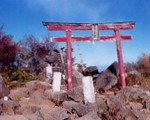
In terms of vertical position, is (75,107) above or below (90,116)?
above

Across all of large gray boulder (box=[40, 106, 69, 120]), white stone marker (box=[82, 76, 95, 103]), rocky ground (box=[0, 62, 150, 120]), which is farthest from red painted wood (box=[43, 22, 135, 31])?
large gray boulder (box=[40, 106, 69, 120])

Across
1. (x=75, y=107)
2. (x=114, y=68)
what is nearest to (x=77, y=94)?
(x=75, y=107)

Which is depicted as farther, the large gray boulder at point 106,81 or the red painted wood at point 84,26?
the red painted wood at point 84,26

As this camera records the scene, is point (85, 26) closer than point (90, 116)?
No

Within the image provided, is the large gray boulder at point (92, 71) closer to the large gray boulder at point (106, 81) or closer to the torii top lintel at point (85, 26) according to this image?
the large gray boulder at point (106, 81)

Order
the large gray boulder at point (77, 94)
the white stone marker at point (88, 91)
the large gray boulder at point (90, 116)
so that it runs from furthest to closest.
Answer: the large gray boulder at point (77, 94) → the white stone marker at point (88, 91) → the large gray boulder at point (90, 116)

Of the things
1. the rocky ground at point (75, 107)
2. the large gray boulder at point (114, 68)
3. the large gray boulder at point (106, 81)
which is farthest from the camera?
the large gray boulder at point (114, 68)

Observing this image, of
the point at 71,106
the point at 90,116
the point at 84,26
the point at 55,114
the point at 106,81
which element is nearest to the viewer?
the point at 90,116

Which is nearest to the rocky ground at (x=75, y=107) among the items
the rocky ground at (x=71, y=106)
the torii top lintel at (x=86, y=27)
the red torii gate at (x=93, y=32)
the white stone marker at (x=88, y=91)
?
the rocky ground at (x=71, y=106)

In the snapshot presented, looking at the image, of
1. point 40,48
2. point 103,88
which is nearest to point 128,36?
point 103,88

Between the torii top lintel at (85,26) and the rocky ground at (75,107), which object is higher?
the torii top lintel at (85,26)

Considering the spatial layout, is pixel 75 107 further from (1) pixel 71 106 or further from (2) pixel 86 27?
(2) pixel 86 27

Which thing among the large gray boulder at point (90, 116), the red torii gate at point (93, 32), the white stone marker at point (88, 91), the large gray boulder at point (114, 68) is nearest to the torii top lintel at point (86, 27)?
the red torii gate at point (93, 32)

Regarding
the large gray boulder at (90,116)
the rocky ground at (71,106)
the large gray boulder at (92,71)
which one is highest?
the large gray boulder at (92,71)
